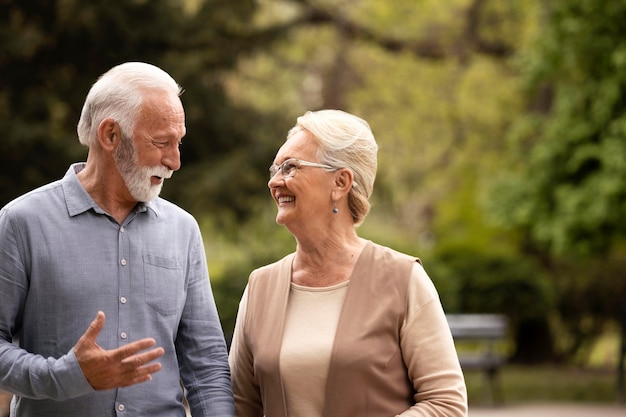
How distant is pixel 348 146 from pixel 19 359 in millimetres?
1197

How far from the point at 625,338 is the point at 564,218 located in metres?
1.83

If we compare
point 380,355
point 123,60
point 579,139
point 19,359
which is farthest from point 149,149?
point 123,60

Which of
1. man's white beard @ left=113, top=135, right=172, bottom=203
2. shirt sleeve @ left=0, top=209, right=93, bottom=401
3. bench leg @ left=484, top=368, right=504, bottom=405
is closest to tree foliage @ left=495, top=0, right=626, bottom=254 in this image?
bench leg @ left=484, top=368, right=504, bottom=405

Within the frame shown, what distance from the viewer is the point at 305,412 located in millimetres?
3525

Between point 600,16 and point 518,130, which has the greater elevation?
point 600,16

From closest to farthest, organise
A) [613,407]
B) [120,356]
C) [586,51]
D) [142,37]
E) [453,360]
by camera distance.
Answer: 1. [120,356]
2. [453,360]
3. [613,407]
4. [586,51]
5. [142,37]

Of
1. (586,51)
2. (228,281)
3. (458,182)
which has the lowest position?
(458,182)

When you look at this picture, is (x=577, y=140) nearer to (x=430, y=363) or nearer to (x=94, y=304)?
(x=430, y=363)

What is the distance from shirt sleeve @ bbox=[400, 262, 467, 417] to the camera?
3.45m

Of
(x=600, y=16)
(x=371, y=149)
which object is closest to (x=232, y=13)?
(x=600, y=16)

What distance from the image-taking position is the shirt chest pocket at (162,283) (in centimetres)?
358

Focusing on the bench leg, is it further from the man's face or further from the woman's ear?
the man's face

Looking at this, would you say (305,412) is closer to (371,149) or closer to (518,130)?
(371,149)

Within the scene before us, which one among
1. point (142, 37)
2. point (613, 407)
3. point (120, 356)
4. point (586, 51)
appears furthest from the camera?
point (142, 37)
